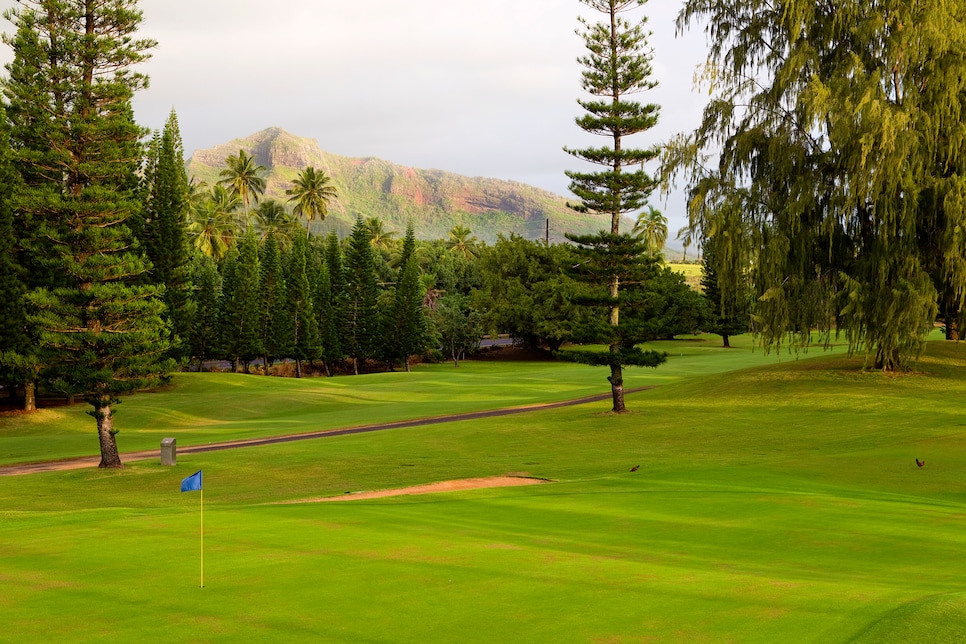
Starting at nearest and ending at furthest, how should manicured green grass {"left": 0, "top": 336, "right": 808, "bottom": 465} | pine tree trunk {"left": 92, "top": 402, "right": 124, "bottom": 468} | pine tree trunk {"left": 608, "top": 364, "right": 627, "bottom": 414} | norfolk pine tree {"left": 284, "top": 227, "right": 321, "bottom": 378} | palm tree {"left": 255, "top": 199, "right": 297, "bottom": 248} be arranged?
pine tree trunk {"left": 92, "top": 402, "right": 124, "bottom": 468} → pine tree trunk {"left": 608, "top": 364, "right": 627, "bottom": 414} → manicured green grass {"left": 0, "top": 336, "right": 808, "bottom": 465} → norfolk pine tree {"left": 284, "top": 227, "right": 321, "bottom": 378} → palm tree {"left": 255, "top": 199, "right": 297, "bottom": 248}

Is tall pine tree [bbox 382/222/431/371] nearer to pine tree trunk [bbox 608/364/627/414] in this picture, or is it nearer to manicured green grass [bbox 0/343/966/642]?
pine tree trunk [bbox 608/364/627/414]

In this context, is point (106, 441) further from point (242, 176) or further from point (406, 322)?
point (242, 176)

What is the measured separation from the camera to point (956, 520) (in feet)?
43.8

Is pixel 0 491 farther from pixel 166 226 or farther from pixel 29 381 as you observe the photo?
pixel 166 226

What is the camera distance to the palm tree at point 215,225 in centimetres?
10325

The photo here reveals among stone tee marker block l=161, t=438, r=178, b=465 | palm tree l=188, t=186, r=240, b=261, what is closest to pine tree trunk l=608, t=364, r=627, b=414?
stone tee marker block l=161, t=438, r=178, b=465

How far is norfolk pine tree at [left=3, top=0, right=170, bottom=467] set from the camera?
1038 inches

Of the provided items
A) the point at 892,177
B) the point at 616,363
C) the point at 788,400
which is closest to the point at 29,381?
the point at 616,363

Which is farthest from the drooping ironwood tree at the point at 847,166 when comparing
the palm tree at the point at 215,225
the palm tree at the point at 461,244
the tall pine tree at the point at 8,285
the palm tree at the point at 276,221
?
the palm tree at the point at 461,244

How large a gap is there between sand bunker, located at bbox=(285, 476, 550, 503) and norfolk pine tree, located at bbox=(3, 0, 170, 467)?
11427mm

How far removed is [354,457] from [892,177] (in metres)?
22.6

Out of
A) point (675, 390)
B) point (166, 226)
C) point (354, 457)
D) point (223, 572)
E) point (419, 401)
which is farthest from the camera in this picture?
point (166, 226)

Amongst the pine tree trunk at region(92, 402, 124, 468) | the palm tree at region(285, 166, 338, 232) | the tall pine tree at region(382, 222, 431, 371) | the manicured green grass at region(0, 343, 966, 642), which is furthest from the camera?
the palm tree at region(285, 166, 338, 232)

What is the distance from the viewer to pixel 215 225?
106312 mm
